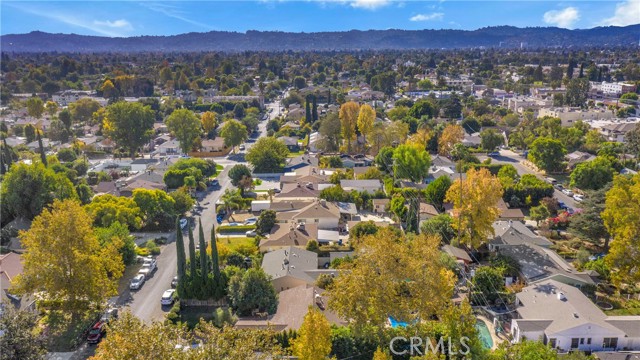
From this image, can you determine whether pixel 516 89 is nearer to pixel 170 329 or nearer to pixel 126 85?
pixel 126 85

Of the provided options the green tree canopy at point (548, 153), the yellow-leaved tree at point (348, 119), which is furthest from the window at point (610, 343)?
the yellow-leaved tree at point (348, 119)

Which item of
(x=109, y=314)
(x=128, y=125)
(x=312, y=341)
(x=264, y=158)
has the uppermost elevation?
(x=128, y=125)

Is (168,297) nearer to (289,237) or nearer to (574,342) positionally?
(289,237)

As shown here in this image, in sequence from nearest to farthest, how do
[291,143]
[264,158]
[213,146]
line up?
[264,158] → [213,146] → [291,143]

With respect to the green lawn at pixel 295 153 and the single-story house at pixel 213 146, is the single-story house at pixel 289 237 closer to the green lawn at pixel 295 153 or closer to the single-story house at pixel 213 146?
Answer: the green lawn at pixel 295 153

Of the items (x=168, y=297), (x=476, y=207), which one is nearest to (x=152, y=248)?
(x=168, y=297)

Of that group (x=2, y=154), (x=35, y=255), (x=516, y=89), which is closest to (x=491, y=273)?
(x=35, y=255)
